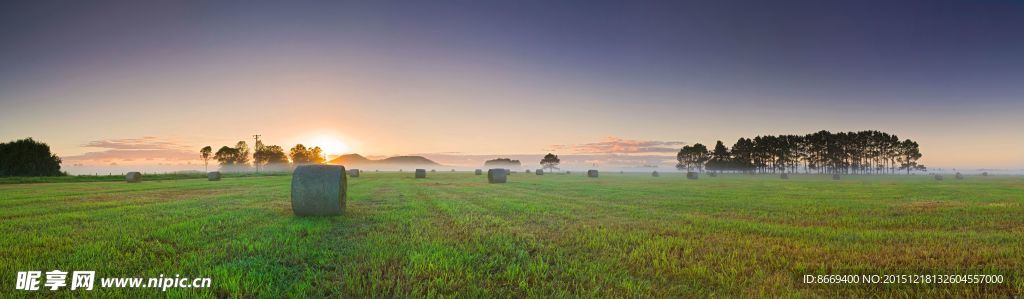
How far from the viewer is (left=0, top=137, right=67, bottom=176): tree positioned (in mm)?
65062

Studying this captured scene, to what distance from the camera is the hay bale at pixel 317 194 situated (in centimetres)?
1285

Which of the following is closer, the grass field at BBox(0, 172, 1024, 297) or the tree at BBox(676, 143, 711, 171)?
the grass field at BBox(0, 172, 1024, 297)

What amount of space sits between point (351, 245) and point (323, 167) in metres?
6.80

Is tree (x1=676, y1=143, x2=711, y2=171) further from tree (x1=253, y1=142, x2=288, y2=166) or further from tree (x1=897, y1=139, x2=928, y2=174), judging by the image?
tree (x1=253, y1=142, x2=288, y2=166)

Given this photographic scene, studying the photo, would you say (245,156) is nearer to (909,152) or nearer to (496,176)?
(496,176)

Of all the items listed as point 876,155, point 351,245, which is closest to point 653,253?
point 351,245

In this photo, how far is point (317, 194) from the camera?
1287 cm

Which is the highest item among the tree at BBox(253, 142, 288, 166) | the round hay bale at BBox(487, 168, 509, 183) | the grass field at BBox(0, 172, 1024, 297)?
the tree at BBox(253, 142, 288, 166)

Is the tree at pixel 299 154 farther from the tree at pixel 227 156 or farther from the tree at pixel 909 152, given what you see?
the tree at pixel 909 152

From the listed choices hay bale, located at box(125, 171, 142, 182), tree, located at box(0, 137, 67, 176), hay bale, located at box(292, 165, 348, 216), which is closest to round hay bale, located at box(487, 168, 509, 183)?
hay bale, located at box(292, 165, 348, 216)

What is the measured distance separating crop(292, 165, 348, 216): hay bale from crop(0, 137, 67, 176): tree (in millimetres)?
86575

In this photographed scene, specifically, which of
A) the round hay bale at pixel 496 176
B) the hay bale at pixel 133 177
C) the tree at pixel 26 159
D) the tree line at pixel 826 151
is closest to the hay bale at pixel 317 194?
the round hay bale at pixel 496 176

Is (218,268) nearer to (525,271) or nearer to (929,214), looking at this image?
(525,271)

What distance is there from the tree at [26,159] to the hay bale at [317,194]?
8658 centimetres
